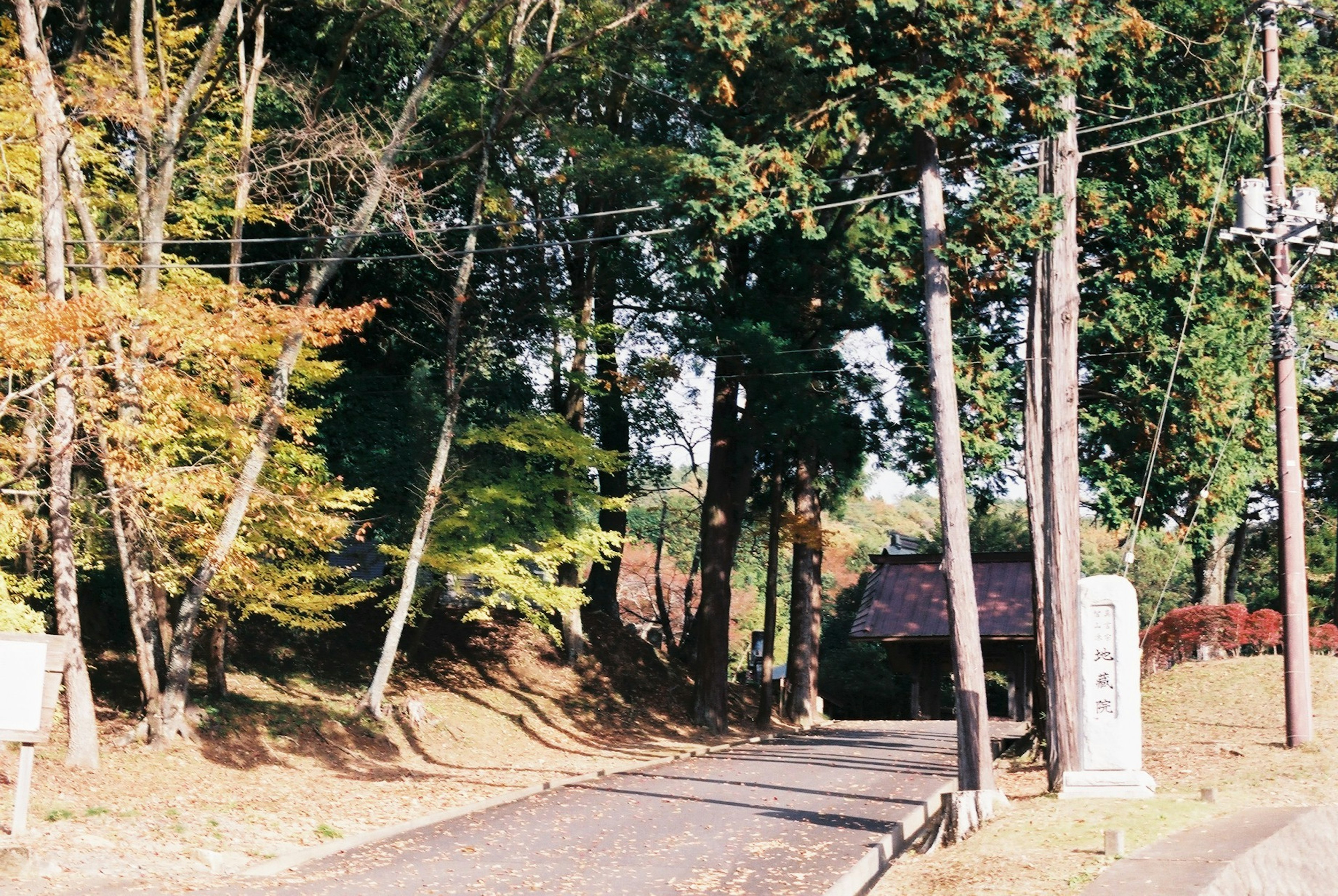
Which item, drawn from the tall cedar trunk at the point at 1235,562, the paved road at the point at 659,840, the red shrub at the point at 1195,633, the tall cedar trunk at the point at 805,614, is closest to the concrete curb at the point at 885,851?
the paved road at the point at 659,840

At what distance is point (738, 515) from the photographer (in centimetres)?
2869

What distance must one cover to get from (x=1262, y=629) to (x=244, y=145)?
21.9m

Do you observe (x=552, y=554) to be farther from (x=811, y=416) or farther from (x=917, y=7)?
(x=917, y=7)

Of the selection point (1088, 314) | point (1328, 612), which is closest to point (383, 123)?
point (1088, 314)

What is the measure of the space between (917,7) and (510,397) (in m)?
14.6

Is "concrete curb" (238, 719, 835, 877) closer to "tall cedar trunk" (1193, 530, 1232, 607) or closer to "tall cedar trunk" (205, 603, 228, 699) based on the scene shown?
"tall cedar trunk" (205, 603, 228, 699)

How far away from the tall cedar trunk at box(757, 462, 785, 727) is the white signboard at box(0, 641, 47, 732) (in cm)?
2052

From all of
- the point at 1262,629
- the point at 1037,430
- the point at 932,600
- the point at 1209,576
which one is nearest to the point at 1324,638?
the point at 1262,629

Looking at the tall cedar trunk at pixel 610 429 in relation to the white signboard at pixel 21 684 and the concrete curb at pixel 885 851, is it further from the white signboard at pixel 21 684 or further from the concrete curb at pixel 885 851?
the white signboard at pixel 21 684

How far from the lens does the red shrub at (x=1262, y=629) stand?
86.5 ft

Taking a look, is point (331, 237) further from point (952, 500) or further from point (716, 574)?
point (716, 574)

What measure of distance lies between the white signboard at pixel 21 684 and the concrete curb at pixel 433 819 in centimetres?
222

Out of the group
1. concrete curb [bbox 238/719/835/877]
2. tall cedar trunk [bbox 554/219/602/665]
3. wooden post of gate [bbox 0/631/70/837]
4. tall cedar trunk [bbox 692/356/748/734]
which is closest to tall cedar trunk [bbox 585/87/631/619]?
tall cedar trunk [bbox 554/219/602/665]

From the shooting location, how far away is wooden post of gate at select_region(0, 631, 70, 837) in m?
10.6
